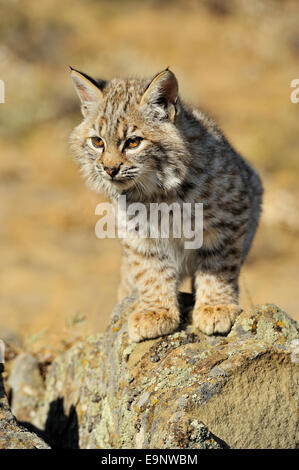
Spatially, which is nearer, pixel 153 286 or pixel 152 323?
pixel 152 323

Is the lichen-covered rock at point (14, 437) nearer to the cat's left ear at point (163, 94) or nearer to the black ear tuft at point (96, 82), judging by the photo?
the cat's left ear at point (163, 94)

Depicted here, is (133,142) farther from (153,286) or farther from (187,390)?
(187,390)

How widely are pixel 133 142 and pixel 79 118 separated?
1313 centimetres

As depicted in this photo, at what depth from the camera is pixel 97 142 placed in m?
4.61

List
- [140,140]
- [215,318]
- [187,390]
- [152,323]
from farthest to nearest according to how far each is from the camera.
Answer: [140,140], [152,323], [215,318], [187,390]

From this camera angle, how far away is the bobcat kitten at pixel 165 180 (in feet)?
14.4

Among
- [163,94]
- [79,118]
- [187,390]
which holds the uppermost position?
[79,118]

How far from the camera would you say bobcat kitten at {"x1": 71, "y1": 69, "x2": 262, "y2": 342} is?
439 cm

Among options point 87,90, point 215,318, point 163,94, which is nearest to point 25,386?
point 215,318

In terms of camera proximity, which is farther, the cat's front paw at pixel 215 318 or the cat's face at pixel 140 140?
the cat's face at pixel 140 140

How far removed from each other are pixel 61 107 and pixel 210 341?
14.4 metres

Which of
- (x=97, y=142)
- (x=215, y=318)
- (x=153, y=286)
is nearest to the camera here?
(x=215, y=318)

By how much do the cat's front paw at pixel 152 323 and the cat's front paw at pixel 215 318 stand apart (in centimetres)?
18

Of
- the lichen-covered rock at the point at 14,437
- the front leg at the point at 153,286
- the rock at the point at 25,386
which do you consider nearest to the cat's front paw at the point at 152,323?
the front leg at the point at 153,286
